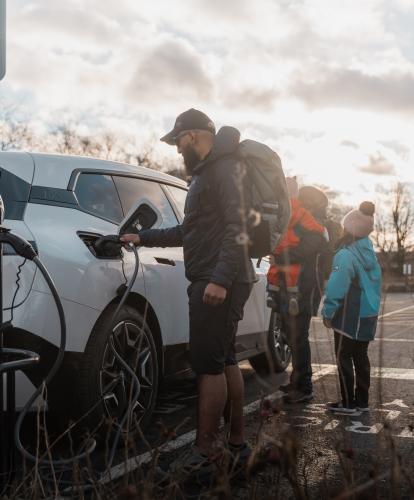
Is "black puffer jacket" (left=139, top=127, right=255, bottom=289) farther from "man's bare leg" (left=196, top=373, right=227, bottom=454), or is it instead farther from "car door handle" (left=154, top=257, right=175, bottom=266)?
"car door handle" (left=154, top=257, right=175, bottom=266)

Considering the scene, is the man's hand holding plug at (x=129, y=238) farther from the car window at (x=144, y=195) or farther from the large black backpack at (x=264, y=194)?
the large black backpack at (x=264, y=194)

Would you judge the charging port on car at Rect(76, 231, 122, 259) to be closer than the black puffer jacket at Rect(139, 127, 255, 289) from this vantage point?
No

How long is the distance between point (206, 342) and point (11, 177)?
1361 mm

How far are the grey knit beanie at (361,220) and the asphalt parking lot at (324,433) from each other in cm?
90

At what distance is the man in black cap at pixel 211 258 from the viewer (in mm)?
3607

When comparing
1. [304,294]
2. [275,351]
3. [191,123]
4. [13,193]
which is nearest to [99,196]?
[13,193]

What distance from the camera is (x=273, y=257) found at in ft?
19.4

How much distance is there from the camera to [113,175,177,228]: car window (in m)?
4.71

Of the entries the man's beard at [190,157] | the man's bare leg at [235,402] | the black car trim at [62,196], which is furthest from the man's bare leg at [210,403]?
the black car trim at [62,196]

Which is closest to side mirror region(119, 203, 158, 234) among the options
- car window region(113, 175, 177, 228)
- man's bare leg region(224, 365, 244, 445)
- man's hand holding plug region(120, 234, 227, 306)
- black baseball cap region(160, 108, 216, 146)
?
car window region(113, 175, 177, 228)

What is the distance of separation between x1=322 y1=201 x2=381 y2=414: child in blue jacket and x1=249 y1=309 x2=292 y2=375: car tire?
1059mm

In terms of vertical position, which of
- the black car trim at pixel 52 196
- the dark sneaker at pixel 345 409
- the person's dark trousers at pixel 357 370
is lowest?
the dark sneaker at pixel 345 409

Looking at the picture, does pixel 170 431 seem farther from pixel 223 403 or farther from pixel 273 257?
pixel 273 257

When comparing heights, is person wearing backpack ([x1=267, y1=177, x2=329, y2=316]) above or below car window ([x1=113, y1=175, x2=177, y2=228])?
below
